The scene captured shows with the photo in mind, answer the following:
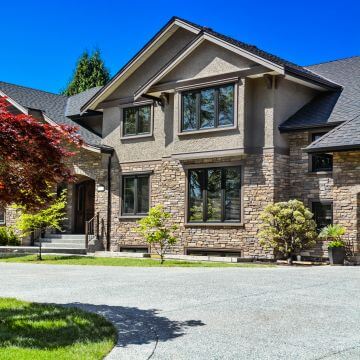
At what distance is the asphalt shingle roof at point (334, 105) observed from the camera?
19.1 metres

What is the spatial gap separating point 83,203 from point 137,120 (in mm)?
4736

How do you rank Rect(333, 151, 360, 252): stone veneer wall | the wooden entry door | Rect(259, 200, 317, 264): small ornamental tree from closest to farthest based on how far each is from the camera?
Rect(259, 200, 317, 264): small ornamental tree < Rect(333, 151, 360, 252): stone veneer wall < the wooden entry door

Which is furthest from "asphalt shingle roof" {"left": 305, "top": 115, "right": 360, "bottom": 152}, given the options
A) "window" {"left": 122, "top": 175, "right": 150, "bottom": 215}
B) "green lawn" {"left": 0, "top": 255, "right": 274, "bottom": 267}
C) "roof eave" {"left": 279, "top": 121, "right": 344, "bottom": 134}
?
"window" {"left": 122, "top": 175, "right": 150, "bottom": 215}

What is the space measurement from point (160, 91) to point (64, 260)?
713cm

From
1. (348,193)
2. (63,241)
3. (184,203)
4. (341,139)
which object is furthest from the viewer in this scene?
(63,241)

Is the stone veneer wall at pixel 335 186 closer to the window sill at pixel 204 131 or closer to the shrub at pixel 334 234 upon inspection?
the shrub at pixel 334 234

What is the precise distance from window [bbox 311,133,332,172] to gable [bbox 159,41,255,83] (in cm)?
324

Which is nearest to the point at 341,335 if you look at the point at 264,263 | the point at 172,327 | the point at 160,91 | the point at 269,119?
the point at 172,327

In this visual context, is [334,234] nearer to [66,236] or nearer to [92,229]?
[92,229]

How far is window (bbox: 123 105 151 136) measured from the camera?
22781 millimetres

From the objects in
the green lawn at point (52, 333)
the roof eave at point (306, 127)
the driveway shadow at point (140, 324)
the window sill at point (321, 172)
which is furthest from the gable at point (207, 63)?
the green lawn at point (52, 333)

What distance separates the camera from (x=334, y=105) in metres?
20.0

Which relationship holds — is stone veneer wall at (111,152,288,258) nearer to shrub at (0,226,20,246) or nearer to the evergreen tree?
shrub at (0,226,20,246)

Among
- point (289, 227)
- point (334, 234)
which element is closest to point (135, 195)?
point (289, 227)
